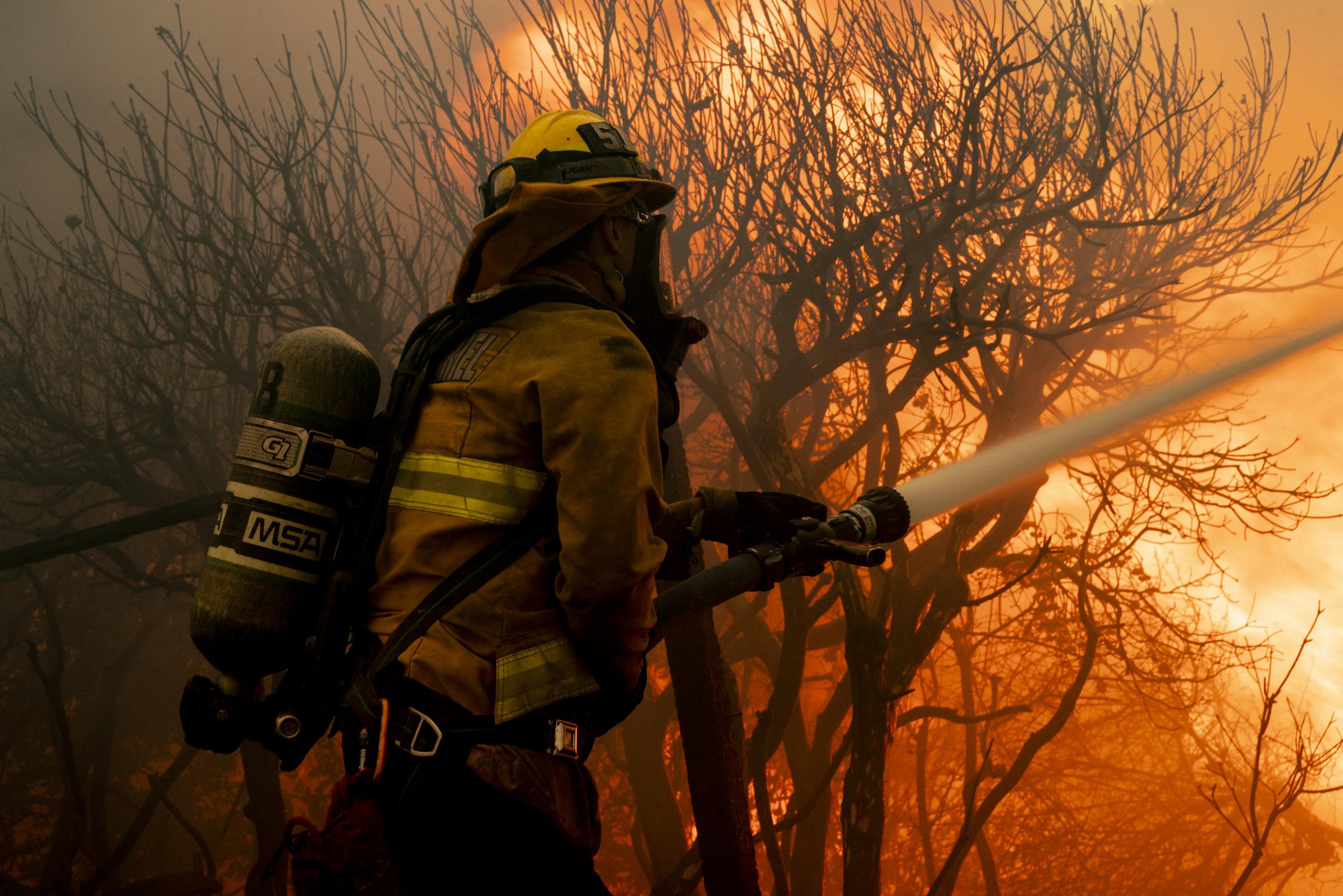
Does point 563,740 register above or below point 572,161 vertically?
below

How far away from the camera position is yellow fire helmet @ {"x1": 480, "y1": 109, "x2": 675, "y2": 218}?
7.33 ft

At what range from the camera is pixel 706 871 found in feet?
11.7

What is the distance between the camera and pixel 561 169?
7.32ft

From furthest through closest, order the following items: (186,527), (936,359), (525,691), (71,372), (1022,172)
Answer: (186,527) → (71,372) → (1022,172) → (936,359) → (525,691)

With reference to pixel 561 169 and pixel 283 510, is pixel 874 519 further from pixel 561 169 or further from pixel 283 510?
pixel 283 510

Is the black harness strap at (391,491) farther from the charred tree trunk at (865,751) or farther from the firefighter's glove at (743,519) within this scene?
the charred tree trunk at (865,751)

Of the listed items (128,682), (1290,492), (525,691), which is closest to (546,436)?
(525,691)

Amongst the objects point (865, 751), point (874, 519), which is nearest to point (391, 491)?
point (874, 519)

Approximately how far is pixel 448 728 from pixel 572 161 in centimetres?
129

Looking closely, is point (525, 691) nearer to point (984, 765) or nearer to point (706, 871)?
point (706, 871)

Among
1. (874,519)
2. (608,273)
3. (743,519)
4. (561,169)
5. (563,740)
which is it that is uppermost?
(561,169)

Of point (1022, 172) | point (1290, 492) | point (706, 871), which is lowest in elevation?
point (706, 871)

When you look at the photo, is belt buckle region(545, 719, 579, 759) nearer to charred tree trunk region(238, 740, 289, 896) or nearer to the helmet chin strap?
the helmet chin strap

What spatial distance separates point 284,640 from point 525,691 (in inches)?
19.2
